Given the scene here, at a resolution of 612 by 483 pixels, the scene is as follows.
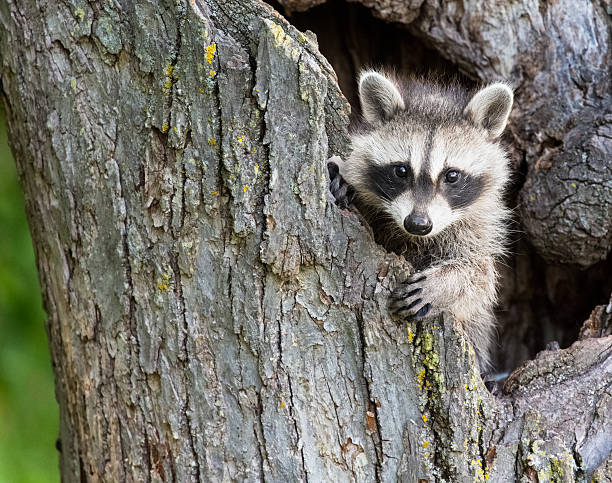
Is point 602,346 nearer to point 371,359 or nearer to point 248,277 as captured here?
point 371,359

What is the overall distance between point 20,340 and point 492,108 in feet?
9.58

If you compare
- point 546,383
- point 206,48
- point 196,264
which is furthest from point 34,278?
point 546,383

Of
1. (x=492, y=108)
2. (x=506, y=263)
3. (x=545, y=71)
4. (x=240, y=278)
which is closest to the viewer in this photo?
(x=240, y=278)

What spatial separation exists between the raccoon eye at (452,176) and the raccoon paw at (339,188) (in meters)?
0.50

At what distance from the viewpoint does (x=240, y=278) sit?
243 centimetres

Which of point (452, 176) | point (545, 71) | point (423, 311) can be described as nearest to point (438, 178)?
point (452, 176)

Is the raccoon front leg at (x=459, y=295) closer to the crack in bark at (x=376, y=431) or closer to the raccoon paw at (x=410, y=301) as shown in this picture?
the raccoon paw at (x=410, y=301)

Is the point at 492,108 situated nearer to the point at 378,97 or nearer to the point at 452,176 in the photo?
the point at 452,176

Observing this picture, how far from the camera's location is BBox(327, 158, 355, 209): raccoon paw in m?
2.74

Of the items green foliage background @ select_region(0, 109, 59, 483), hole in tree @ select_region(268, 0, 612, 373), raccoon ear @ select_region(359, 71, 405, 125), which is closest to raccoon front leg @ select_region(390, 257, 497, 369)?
hole in tree @ select_region(268, 0, 612, 373)

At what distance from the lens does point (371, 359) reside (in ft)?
8.16

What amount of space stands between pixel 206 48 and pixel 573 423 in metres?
1.89

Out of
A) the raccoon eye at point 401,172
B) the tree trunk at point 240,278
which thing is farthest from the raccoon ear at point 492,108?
the tree trunk at point 240,278

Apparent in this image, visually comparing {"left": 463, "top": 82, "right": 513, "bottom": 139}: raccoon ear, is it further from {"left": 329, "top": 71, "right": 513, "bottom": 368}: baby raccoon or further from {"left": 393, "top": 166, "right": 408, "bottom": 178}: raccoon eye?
{"left": 393, "top": 166, "right": 408, "bottom": 178}: raccoon eye
